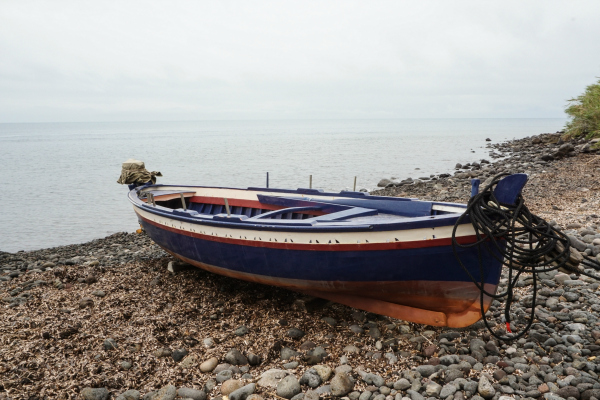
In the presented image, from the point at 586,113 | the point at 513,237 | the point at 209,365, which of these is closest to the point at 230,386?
the point at 209,365

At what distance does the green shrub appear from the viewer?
2642cm

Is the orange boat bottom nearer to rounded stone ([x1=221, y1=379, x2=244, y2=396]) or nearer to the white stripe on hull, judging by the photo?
the white stripe on hull

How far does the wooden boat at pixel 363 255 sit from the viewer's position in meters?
5.09

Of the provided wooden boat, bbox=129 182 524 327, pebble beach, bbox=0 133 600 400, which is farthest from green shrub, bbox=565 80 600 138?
wooden boat, bbox=129 182 524 327

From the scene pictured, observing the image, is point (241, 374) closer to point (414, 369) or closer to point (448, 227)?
point (414, 369)

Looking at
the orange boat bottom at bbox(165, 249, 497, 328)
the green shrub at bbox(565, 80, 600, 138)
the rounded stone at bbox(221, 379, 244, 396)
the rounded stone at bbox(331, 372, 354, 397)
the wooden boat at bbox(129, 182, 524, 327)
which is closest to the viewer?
the rounded stone at bbox(331, 372, 354, 397)

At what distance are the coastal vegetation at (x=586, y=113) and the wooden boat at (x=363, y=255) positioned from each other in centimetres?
2689

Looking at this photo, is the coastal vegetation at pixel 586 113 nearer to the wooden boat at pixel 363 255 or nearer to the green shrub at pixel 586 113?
the green shrub at pixel 586 113

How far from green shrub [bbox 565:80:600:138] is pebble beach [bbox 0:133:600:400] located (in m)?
23.4

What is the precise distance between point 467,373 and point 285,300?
323 centimetres

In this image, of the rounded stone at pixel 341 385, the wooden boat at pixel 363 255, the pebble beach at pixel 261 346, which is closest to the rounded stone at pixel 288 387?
the pebble beach at pixel 261 346

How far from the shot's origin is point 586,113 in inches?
1110

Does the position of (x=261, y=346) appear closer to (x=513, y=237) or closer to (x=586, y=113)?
(x=513, y=237)

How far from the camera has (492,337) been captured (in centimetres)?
534
